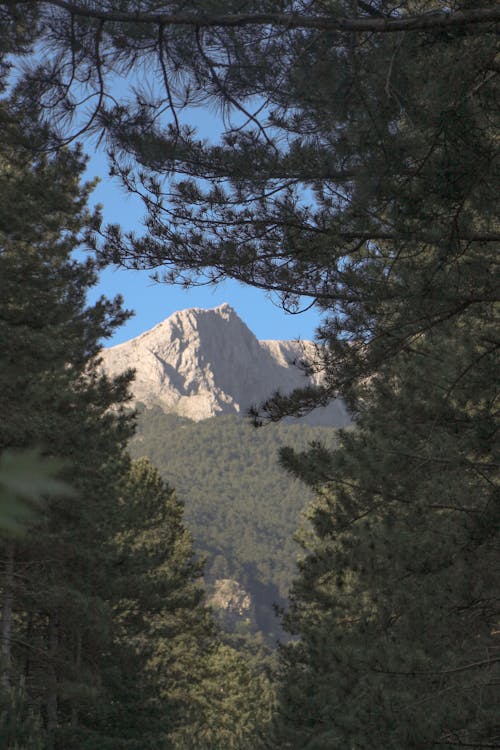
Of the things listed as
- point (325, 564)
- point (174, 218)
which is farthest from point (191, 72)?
point (325, 564)

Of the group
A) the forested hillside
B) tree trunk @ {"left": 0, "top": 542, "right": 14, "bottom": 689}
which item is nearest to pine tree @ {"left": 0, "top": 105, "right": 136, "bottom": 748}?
tree trunk @ {"left": 0, "top": 542, "right": 14, "bottom": 689}

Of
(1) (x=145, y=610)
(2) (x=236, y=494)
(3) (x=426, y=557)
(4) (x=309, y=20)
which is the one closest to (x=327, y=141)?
(4) (x=309, y=20)

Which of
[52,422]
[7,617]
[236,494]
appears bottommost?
[7,617]

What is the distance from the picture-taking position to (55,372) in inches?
576

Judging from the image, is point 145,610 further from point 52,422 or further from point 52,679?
point 52,422

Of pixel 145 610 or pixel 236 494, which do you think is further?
pixel 236 494

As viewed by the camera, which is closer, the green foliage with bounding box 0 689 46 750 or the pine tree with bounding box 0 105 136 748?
the green foliage with bounding box 0 689 46 750

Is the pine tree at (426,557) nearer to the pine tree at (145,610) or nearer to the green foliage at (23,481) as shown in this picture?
the green foliage at (23,481)

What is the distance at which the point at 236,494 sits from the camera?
6501 inches

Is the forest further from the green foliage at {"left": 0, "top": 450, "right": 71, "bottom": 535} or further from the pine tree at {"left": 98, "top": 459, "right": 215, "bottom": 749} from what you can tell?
the pine tree at {"left": 98, "top": 459, "right": 215, "bottom": 749}

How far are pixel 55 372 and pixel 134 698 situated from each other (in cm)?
709

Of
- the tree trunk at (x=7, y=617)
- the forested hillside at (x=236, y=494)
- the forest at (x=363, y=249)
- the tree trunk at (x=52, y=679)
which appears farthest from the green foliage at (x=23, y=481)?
the forested hillside at (x=236, y=494)

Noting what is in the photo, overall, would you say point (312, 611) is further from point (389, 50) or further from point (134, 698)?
point (389, 50)

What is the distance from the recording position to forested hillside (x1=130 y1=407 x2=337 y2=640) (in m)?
146
